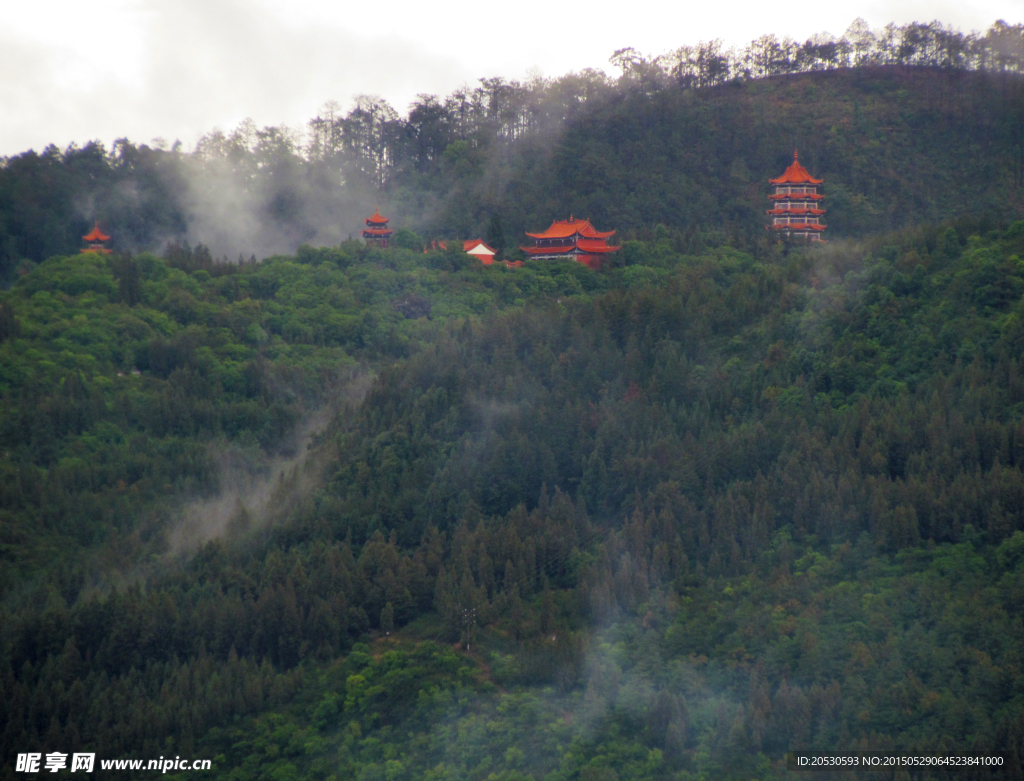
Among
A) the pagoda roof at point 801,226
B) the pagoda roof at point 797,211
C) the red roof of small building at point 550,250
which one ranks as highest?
the pagoda roof at point 797,211

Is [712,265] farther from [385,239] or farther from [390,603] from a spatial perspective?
[390,603]

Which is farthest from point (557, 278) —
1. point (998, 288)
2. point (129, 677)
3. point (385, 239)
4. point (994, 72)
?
point (994, 72)

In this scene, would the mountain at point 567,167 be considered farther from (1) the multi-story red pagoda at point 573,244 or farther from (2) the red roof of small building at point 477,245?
(1) the multi-story red pagoda at point 573,244

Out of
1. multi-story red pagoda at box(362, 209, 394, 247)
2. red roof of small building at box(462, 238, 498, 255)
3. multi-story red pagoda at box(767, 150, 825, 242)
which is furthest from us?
multi-story red pagoda at box(362, 209, 394, 247)

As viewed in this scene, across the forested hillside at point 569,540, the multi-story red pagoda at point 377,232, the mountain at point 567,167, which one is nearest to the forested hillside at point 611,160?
the mountain at point 567,167

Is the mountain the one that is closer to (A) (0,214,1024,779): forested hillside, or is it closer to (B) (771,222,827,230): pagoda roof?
(B) (771,222,827,230): pagoda roof

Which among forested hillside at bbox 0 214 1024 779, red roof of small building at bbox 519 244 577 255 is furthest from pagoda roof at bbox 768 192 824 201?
forested hillside at bbox 0 214 1024 779
